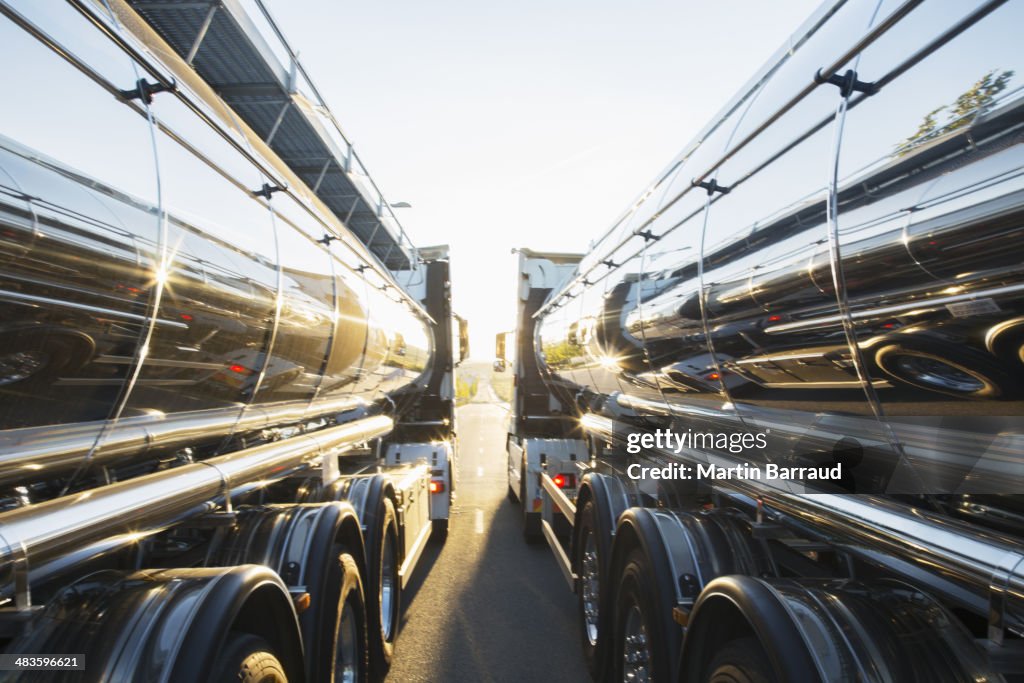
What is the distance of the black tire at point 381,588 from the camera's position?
404 cm

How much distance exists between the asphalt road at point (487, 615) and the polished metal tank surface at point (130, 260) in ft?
7.97

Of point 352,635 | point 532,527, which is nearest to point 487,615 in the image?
point 352,635

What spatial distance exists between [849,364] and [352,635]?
3021 millimetres

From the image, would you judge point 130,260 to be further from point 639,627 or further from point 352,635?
point 639,627

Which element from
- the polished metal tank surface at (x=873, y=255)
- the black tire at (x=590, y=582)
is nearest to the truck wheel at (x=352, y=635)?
the black tire at (x=590, y=582)

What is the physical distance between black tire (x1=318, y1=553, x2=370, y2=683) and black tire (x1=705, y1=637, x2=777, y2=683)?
1.89m

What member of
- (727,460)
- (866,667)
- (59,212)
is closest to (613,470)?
(727,460)

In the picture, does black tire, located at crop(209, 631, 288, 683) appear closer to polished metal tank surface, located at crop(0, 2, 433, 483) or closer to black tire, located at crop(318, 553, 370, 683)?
polished metal tank surface, located at crop(0, 2, 433, 483)

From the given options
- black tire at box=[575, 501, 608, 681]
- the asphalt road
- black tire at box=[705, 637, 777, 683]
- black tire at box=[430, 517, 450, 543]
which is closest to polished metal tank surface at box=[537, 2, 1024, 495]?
black tire at box=[705, 637, 777, 683]

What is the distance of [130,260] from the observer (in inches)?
73.5

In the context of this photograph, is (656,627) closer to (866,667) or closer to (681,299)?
(866,667)

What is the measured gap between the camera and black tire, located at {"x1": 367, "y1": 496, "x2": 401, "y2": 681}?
13.3 ft

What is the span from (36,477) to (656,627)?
2.46 meters

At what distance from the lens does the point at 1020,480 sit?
5.04ft
